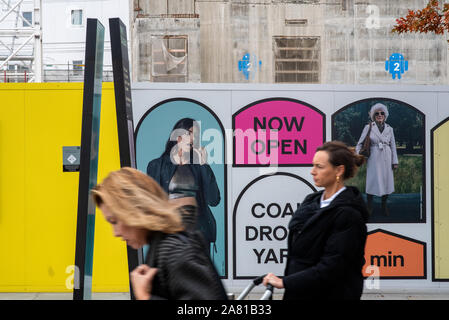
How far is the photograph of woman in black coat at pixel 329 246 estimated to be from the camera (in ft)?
10.3

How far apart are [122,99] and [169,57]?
24.7 metres

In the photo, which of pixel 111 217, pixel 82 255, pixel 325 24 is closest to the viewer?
pixel 111 217

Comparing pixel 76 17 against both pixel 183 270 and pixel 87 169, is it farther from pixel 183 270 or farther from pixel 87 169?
pixel 183 270

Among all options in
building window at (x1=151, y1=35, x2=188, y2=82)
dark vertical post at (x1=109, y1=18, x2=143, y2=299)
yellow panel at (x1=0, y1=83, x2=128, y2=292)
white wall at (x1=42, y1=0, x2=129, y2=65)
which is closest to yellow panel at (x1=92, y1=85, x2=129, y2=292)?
yellow panel at (x1=0, y1=83, x2=128, y2=292)

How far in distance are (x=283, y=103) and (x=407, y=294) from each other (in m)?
2.64

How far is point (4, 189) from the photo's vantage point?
658 cm

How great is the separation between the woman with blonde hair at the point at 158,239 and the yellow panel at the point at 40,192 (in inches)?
173

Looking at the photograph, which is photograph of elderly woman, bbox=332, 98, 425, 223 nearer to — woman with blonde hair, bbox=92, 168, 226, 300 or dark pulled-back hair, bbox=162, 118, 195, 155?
dark pulled-back hair, bbox=162, 118, 195, 155

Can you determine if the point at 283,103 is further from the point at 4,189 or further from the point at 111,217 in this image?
the point at 111,217

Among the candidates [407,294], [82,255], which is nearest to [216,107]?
[82,255]

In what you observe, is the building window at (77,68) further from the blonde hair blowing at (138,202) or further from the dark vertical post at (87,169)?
the blonde hair blowing at (138,202)

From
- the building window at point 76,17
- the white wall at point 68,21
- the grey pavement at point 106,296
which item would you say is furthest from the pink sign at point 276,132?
the building window at point 76,17

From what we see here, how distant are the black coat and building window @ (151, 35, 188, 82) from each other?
→ 2689cm

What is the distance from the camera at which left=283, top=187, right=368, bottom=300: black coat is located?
312 cm
